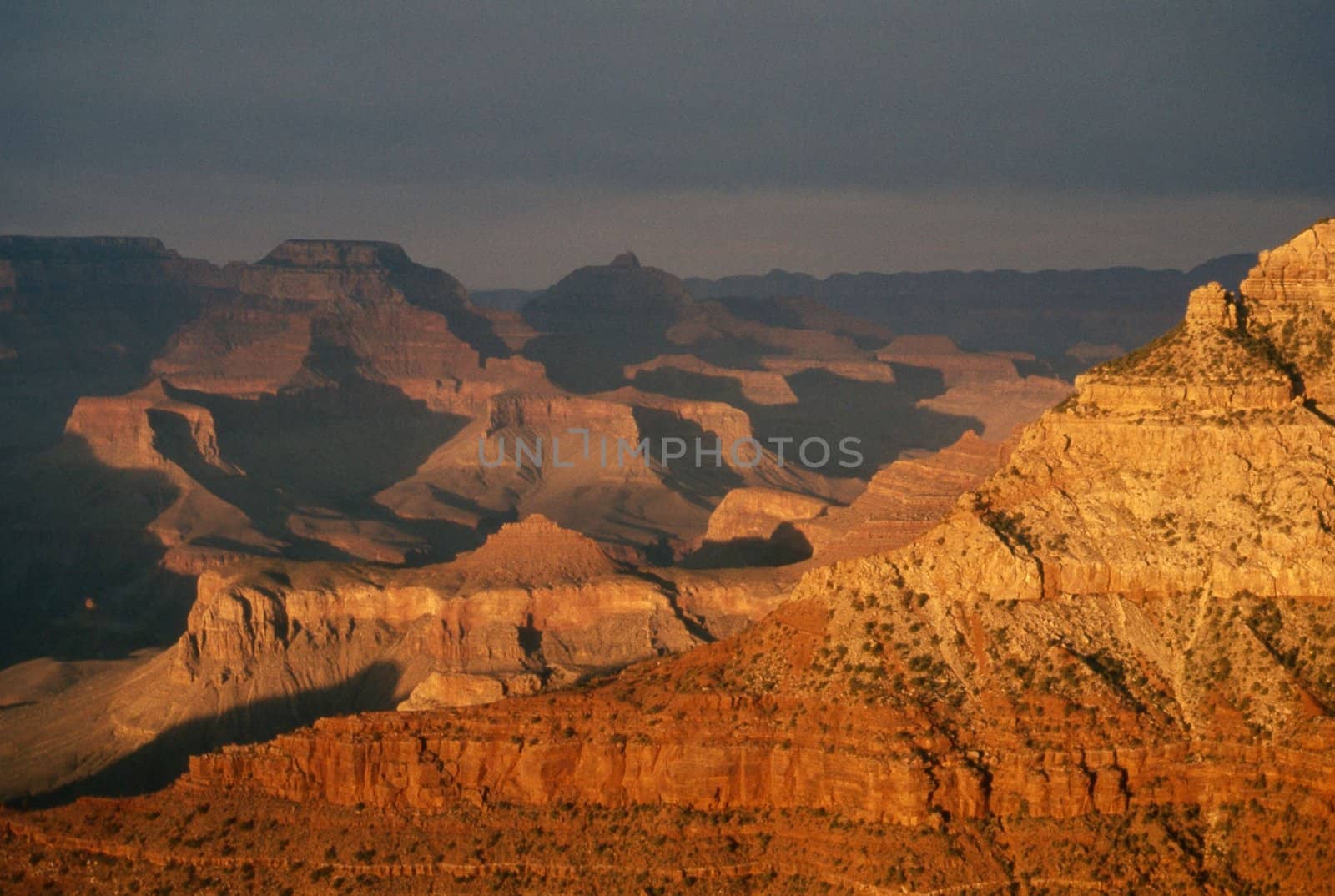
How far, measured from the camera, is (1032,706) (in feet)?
147

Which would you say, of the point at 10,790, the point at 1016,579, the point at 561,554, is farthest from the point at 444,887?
the point at 561,554

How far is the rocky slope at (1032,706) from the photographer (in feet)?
141

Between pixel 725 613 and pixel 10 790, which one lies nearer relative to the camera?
pixel 10 790

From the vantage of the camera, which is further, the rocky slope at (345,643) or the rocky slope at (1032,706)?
the rocky slope at (345,643)

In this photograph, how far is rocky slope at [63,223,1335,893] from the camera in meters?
42.9

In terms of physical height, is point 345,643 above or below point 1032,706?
below

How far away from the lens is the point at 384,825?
48594mm

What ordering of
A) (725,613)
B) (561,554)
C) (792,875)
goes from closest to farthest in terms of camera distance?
(792,875), (725,613), (561,554)

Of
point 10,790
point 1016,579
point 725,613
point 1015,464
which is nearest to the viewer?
point 1016,579

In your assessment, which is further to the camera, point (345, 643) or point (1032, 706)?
point (345, 643)

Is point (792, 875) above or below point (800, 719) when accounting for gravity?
below

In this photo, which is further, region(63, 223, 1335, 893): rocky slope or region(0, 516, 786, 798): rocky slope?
region(0, 516, 786, 798): rocky slope

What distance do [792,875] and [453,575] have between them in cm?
6571

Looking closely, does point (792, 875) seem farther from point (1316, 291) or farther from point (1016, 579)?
point (1316, 291)
